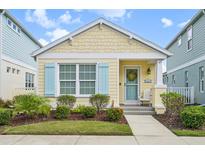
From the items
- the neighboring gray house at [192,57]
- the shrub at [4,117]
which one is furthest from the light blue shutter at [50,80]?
the neighboring gray house at [192,57]

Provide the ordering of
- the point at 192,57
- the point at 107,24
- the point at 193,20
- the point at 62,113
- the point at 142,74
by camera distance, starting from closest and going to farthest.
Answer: the point at 62,113 < the point at 107,24 < the point at 142,74 < the point at 193,20 < the point at 192,57

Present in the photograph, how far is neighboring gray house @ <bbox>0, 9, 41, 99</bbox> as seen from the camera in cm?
1953

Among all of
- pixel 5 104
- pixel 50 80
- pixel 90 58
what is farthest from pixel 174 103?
pixel 5 104

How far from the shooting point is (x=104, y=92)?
16.4 meters

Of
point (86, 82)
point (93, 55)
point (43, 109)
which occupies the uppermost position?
point (93, 55)

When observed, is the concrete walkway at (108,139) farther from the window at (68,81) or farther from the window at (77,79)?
the window at (68,81)

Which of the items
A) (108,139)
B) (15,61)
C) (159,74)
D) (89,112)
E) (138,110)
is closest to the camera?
(108,139)

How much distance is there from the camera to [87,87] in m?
16.5

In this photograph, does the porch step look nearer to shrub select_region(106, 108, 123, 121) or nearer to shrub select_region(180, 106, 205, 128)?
shrub select_region(106, 108, 123, 121)

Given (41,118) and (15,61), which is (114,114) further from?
(15,61)

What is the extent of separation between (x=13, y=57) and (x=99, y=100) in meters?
9.89

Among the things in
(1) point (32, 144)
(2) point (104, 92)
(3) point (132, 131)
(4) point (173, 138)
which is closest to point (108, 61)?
(2) point (104, 92)

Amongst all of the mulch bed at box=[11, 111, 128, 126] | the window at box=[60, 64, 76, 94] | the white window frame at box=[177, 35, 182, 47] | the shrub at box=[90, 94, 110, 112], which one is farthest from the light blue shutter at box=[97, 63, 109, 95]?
the white window frame at box=[177, 35, 182, 47]
